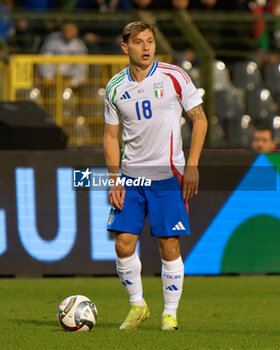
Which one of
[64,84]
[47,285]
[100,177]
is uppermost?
[64,84]

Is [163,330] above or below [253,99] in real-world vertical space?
below

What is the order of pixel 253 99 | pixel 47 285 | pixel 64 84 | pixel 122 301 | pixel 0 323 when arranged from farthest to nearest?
pixel 253 99, pixel 64 84, pixel 47 285, pixel 122 301, pixel 0 323

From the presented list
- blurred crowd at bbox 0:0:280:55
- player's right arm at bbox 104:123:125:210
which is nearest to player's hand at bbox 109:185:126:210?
player's right arm at bbox 104:123:125:210

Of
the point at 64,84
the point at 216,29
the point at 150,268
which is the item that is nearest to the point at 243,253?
the point at 150,268

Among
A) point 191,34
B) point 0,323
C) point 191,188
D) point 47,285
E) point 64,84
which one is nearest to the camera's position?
point 191,188

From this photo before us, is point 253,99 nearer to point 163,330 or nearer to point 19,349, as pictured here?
point 163,330

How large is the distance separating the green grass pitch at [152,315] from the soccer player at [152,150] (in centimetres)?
46

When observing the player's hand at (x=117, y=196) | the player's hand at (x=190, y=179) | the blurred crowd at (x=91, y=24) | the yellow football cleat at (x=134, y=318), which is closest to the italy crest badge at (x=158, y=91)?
the player's hand at (x=190, y=179)

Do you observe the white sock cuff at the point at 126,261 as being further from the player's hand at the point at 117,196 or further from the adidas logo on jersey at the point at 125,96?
the adidas logo on jersey at the point at 125,96

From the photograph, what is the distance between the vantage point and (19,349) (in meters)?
5.43

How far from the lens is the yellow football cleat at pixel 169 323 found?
20.1 feet

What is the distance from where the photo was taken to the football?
615 cm

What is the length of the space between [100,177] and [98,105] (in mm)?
3138

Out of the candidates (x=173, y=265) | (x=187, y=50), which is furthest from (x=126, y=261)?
(x=187, y=50)
